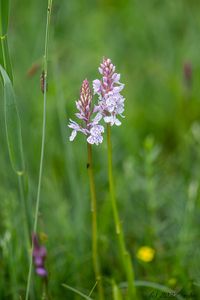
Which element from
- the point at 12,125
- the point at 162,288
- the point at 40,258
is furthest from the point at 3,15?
the point at 162,288

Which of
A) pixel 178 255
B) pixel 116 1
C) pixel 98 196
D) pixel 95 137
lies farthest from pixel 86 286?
pixel 116 1

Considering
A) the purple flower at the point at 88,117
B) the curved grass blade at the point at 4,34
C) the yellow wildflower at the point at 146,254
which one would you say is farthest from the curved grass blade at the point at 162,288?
the curved grass blade at the point at 4,34

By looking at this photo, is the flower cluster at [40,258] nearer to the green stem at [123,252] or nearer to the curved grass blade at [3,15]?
the green stem at [123,252]

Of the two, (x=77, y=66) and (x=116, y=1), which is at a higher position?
(x=116, y=1)

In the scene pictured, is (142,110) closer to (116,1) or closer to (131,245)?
(131,245)

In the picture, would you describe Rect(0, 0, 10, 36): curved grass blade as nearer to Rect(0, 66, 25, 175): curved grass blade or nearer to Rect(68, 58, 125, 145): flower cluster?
Rect(0, 66, 25, 175): curved grass blade
